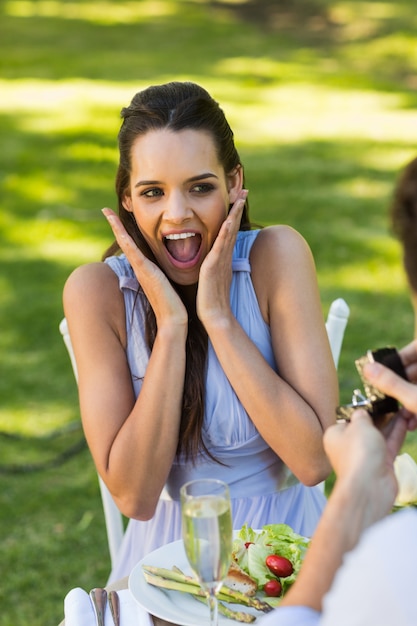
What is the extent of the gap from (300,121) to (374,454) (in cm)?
1081

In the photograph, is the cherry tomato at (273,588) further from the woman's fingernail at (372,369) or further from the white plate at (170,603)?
the woman's fingernail at (372,369)

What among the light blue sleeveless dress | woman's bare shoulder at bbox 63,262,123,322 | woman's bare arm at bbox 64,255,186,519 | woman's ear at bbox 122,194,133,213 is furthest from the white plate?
woman's ear at bbox 122,194,133,213

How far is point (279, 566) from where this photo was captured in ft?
7.36

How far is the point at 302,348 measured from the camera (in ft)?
9.97

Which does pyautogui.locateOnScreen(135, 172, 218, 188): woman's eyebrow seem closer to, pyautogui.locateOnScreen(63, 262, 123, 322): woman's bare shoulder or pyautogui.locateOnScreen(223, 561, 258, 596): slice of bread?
pyautogui.locateOnScreen(63, 262, 123, 322): woman's bare shoulder

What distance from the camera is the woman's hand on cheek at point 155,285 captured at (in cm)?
305

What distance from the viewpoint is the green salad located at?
2.26m

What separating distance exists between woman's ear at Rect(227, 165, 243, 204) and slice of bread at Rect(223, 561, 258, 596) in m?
1.37

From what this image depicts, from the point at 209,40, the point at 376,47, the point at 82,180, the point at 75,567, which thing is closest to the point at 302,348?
the point at 75,567

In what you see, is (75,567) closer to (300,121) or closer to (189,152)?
(189,152)

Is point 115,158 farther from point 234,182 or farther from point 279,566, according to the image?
point 279,566

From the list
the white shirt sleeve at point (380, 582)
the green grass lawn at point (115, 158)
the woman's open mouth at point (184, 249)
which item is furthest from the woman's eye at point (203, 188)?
the green grass lawn at point (115, 158)

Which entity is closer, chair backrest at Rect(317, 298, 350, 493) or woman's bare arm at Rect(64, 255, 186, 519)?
woman's bare arm at Rect(64, 255, 186, 519)

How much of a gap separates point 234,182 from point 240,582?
1471 millimetres
